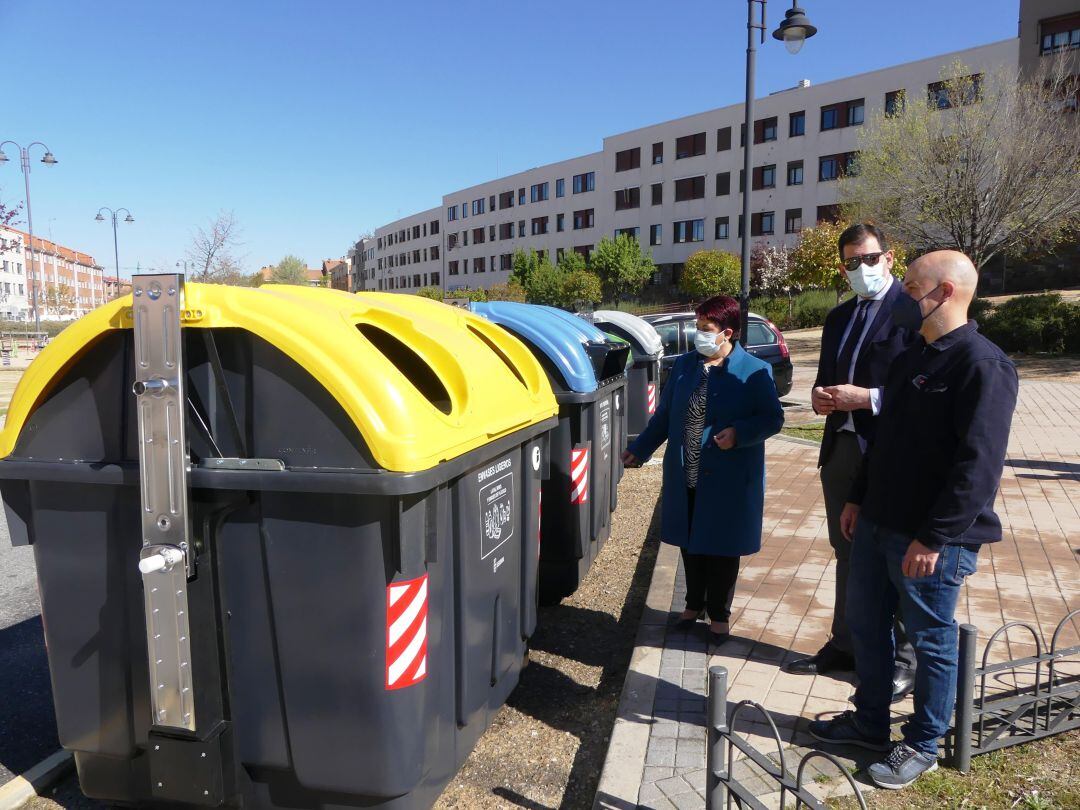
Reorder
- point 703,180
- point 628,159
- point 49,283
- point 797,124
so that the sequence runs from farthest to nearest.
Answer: point 49,283, point 628,159, point 703,180, point 797,124

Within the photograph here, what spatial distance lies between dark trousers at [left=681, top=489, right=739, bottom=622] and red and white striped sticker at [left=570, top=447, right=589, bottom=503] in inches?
32.7

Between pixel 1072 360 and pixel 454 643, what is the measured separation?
22168 mm

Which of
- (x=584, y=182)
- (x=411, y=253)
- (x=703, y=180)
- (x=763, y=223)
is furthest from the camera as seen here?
(x=411, y=253)

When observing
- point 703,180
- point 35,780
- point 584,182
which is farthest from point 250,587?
A: point 584,182

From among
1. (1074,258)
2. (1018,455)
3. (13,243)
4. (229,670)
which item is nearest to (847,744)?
(229,670)

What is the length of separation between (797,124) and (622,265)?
41.0 ft

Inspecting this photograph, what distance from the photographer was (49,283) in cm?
6881

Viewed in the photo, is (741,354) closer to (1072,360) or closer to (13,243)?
(1072,360)

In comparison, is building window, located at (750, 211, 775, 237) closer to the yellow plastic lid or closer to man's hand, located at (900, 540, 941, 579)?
man's hand, located at (900, 540, 941, 579)

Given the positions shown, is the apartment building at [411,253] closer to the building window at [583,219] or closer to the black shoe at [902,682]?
the building window at [583,219]

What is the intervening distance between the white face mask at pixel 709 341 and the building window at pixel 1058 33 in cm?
3796

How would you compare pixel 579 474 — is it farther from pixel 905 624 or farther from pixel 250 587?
pixel 250 587

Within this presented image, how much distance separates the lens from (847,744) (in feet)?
9.94

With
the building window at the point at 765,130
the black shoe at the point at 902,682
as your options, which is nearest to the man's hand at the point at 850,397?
the black shoe at the point at 902,682
